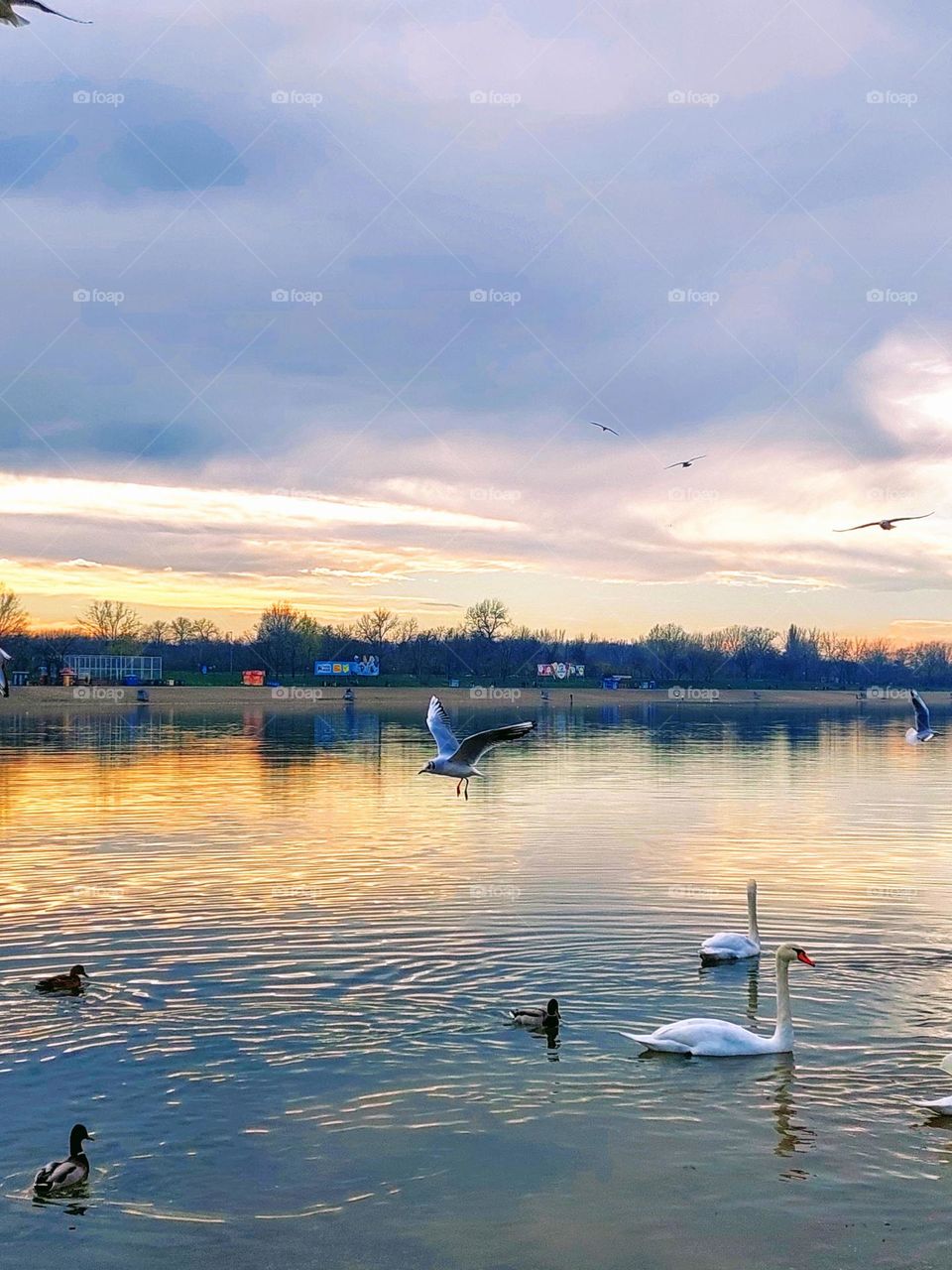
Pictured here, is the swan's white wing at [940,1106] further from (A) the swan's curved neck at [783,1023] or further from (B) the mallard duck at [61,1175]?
(B) the mallard duck at [61,1175]

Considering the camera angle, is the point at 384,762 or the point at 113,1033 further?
the point at 384,762

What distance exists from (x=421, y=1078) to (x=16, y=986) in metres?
7.16

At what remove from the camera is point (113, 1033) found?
1842cm

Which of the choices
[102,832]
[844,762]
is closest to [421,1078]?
[102,832]

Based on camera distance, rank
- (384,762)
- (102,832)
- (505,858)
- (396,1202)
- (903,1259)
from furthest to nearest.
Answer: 1. (384,762)
2. (102,832)
3. (505,858)
4. (396,1202)
5. (903,1259)

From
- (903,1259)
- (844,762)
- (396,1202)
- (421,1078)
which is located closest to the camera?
(903,1259)

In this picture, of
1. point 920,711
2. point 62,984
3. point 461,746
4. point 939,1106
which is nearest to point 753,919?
point 461,746

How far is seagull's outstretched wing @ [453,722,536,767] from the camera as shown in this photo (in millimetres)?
20406

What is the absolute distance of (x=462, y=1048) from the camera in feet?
58.5

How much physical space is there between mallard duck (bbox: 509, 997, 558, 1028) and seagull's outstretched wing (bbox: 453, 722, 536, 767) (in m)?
3.59

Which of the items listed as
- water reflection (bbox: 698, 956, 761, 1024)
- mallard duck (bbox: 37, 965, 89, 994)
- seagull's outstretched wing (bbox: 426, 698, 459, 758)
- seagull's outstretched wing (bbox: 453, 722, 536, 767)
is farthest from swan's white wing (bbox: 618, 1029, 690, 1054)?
seagull's outstretched wing (bbox: 426, 698, 459, 758)

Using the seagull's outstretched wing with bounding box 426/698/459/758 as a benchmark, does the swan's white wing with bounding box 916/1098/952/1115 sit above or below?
below

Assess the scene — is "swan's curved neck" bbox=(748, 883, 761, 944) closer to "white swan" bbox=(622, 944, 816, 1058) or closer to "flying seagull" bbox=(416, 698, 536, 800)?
"flying seagull" bbox=(416, 698, 536, 800)

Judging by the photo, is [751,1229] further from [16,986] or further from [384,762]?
[384,762]
